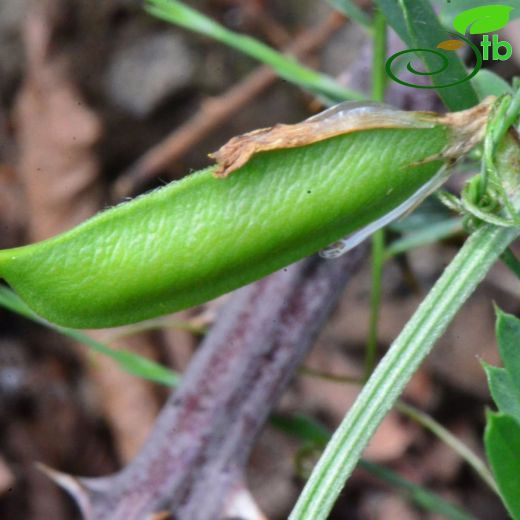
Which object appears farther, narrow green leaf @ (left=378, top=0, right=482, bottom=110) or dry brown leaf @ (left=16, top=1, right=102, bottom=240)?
dry brown leaf @ (left=16, top=1, right=102, bottom=240)

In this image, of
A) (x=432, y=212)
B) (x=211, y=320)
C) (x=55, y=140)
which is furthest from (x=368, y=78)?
(x=55, y=140)

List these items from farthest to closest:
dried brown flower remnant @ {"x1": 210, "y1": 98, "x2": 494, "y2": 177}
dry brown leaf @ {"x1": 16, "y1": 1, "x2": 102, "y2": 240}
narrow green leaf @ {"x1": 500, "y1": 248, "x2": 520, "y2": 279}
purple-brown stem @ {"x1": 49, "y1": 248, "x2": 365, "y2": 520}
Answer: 1. dry brown leaf @ {"x1": 16, "y1": 1, "x2": 102, "y2": 240}
2. purple-brown stem @ {"x1": 49, "y1": 248, "x2": 365, "y2": 520}
3. narrow green leaf @ {"x1": 500, "y1": 248, "x2": 520, "y2": 279}
4. dried brown flower remnant @ {"x1": 210, "y1": 98, "x2": 494, "y2": 177}

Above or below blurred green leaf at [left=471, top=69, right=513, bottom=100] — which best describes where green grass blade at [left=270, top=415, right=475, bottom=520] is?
below

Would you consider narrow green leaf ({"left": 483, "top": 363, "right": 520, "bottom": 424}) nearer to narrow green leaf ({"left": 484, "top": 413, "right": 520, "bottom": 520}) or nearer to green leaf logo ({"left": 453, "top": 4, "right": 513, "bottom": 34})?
narrow green leaf ({"left": 484, "top": 413, "right": 520, "bottom": 520})

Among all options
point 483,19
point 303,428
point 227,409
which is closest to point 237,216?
point 483,19

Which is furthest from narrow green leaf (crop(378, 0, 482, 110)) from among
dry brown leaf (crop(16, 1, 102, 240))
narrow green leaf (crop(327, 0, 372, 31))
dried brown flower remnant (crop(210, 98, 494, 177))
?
dry brown leaf (crop(16, 1, 102, 240))

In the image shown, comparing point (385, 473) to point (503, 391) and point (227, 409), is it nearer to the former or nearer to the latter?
point (227, 409)

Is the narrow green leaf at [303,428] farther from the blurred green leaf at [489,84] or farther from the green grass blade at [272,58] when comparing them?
the blurred green leaf at [489,84]
